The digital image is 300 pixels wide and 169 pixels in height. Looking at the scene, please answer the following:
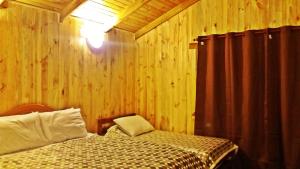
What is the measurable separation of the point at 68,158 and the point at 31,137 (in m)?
0.54

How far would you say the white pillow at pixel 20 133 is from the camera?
2156 mm

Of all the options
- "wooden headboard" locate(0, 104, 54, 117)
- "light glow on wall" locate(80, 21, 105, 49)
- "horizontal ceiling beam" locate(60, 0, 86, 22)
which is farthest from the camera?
"light glow on wall" locate(80, 21, 105, 49)

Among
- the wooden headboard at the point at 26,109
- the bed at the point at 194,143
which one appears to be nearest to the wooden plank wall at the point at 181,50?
the bed at the point at 194,143

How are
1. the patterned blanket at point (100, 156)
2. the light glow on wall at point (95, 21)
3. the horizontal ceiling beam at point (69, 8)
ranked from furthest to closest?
the light glow on wall at point (95, 21)
the horizontal ceiling beam at point (69, 8)
the patterned blanket at point (100, 156)

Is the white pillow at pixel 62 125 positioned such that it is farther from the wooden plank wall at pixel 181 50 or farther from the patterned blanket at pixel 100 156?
the wooden plank wall at pixel 181 50

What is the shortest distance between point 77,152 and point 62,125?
534 millimetres

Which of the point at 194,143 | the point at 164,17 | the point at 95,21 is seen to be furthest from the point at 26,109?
the point at 164,17

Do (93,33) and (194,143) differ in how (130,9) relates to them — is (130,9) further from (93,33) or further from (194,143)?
(194,143)

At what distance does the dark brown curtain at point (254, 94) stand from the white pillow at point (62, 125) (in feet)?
5.13

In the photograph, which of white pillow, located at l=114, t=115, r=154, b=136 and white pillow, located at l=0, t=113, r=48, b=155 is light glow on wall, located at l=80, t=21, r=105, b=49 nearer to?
white pillow, located at l=114, t=115, r=154, b=136

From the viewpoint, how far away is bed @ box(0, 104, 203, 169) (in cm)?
190

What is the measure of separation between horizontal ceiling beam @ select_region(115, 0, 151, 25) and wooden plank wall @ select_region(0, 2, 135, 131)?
355mm

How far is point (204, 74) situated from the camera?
11.2ft

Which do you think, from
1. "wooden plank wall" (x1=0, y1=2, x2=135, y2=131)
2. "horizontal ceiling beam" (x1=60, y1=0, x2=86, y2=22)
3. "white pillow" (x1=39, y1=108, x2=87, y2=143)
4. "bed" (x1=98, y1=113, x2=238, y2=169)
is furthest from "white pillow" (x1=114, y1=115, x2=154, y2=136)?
"horizontal ceiling beam" (x1=60, y1=0, x2=86, y2=22)
